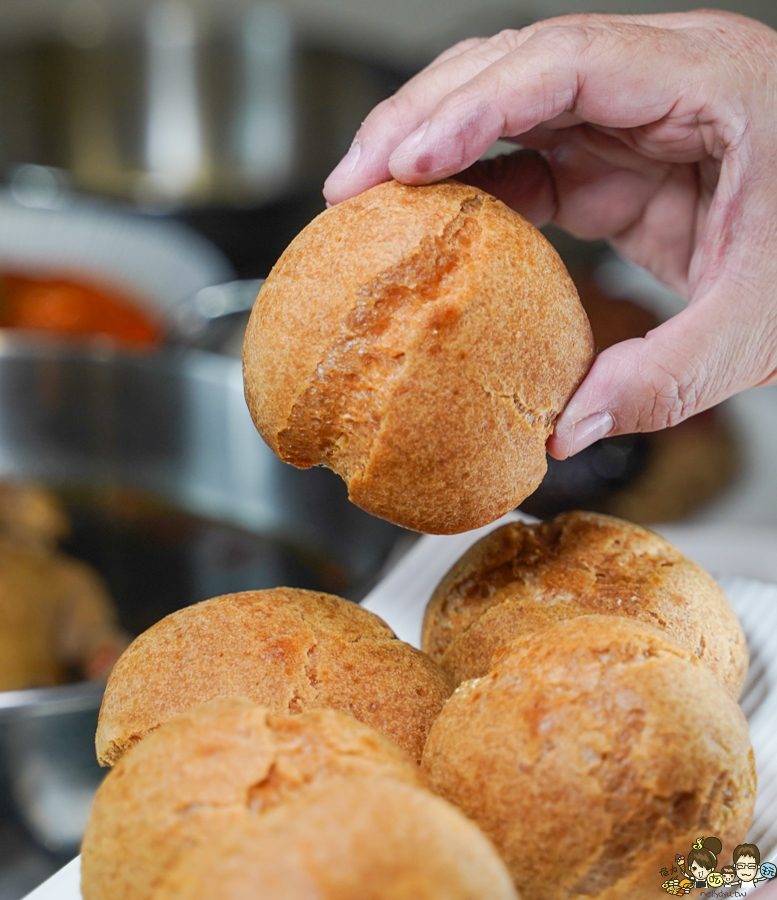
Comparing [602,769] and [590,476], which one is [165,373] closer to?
[590,476]

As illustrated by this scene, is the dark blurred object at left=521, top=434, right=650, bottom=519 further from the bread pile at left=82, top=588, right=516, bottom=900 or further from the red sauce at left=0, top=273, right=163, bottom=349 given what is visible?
the red sauce at left=0, top=273, right=163, bottom=349


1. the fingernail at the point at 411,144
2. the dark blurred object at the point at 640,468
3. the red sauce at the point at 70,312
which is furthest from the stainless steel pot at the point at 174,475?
the fingernail at the point at 411,144

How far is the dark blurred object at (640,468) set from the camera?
2367mm

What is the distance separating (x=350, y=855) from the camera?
26.9 inches

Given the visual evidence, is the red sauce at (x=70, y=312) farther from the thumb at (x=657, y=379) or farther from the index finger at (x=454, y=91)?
the thumb at (x=657, y=379)

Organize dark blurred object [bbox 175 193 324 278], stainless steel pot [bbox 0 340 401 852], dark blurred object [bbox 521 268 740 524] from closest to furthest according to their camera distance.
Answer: stainless steel pot [bbox 0 340 401 852] < dark blurred object [bbox 521 268 740 524] < dark blurred object [bbox 175 193 324 278]

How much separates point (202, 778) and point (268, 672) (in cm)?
25

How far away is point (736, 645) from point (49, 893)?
36.0 inches

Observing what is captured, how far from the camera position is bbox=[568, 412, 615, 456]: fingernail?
1129 mm

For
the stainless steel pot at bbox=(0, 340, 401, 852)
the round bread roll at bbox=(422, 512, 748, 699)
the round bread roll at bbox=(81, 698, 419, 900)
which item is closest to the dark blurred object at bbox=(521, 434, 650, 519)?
the stainless steel pot at bbox=(0, 340, 401, 852)

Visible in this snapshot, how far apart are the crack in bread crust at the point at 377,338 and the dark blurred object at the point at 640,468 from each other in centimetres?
126

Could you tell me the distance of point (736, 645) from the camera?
4.15ft

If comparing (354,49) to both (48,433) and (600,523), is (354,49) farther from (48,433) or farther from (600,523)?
(600,523)

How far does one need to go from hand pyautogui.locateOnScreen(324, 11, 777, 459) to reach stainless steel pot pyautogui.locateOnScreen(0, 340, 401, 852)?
3.32 ft
